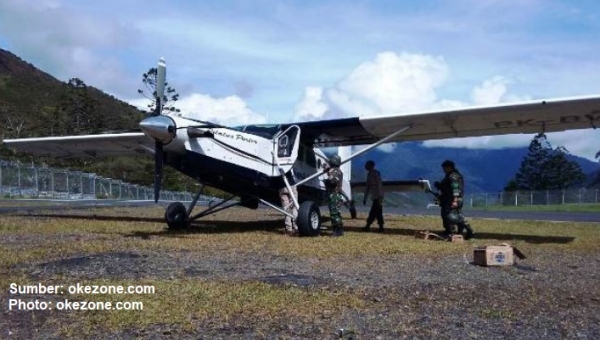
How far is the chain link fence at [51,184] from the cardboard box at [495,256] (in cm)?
3430

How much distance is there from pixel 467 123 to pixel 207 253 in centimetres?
817

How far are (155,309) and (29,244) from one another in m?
5.28

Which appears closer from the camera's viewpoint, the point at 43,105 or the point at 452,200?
the point at 452,200

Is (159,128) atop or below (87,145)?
below

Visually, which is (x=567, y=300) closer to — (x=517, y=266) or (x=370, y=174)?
(x=517, y=266)

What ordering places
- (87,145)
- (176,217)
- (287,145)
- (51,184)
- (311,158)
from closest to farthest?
1. (176,217)
2. (287,145)
3. (311,158)
4. (87,145)
5. (51,184)

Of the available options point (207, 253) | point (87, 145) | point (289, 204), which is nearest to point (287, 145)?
point (289, 204)

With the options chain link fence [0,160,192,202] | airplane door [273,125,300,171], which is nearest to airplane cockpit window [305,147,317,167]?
airplane door [273,125,300,171]

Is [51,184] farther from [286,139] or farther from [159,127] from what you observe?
[159,127]

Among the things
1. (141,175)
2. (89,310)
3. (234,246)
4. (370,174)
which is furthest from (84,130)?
(89,310)

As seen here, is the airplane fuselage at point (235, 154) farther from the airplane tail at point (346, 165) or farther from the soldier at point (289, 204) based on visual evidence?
the airplane tail at point (346, 165)

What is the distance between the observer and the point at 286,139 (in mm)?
13961

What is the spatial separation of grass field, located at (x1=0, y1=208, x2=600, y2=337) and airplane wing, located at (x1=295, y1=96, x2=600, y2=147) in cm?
266

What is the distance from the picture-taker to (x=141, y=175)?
65688 mm
